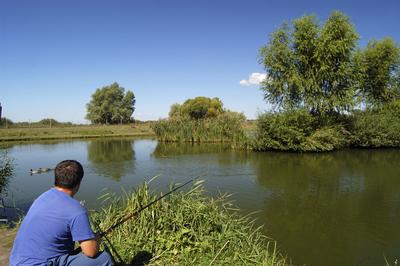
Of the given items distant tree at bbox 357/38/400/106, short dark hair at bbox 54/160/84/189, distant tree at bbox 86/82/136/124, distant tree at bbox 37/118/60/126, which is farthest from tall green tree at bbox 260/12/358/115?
distant tree at bbox 37/118/60/126

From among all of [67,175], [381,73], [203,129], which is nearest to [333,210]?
[67,175]

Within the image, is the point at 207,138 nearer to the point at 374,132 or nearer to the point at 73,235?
the point at 374,132

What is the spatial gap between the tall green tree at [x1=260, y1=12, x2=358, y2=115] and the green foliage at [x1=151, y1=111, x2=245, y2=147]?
5.88 metres

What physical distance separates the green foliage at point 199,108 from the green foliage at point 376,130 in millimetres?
27693

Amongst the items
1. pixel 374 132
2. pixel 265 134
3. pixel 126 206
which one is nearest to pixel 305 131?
pixel 265 134

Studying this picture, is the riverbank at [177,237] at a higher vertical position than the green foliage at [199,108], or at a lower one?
lower

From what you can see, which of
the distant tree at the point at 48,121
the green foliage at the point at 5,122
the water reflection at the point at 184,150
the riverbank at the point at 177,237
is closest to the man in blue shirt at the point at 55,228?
the riverbank at the point at 177,237

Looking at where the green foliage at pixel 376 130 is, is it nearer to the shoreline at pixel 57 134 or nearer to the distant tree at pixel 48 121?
the shoreline at pixel 57 134

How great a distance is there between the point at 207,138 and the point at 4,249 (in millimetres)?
30116

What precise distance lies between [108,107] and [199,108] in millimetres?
21772

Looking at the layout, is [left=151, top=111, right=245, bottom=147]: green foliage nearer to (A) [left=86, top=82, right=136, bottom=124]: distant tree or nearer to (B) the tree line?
(B) the tree line

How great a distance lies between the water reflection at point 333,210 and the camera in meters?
7.43

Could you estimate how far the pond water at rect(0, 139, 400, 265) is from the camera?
25.5 ft

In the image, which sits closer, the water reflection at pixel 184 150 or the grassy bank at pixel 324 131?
the water reflection at pixel 184 150
